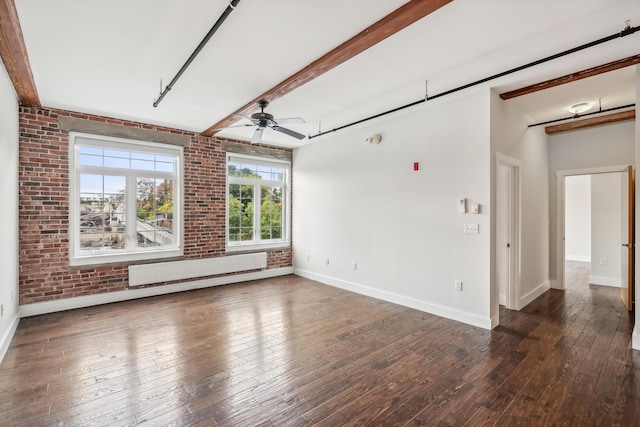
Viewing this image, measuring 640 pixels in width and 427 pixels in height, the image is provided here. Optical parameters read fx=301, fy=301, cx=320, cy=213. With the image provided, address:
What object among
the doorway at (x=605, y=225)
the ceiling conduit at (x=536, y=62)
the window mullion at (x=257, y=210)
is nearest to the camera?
the ceiling conduit at (x=536, y=62)

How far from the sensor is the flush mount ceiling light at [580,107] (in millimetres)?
3963

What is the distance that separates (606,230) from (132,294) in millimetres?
8413

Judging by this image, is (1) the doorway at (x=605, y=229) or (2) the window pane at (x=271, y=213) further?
(2) the window pane at (x=271, y=213)

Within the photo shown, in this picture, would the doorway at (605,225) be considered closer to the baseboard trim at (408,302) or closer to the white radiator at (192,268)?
the baseboard trim at (408,302)

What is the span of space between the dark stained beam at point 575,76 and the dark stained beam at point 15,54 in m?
4.66

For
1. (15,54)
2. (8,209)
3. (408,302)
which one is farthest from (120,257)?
(408,302)

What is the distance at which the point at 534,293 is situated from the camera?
475cm

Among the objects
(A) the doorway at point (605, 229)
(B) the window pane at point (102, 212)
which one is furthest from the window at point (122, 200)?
(A) the doorway at point (605, 229)

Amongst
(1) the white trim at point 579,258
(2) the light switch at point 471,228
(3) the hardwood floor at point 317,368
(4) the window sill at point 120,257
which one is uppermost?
(2) the light switch at point 471,228

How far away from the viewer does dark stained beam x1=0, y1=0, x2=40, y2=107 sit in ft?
6.99

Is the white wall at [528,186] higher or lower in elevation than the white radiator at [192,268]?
higher

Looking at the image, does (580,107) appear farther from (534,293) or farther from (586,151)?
(534,293)

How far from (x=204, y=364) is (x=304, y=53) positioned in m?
2.99

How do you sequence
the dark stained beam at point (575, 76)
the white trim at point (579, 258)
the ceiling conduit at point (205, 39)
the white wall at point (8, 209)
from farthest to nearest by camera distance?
the white trim at point (579, 258) < the white wall at point (8, 209) < the dark stained beam at point (575, 76) < the ceiling conduit at point (205, 39)
